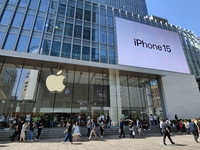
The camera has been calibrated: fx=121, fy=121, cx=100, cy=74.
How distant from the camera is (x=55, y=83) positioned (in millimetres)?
16453

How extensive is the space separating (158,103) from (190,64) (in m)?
11.4

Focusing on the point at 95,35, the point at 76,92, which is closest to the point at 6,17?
the point at 95,35

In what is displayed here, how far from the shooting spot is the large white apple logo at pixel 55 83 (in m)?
16.1

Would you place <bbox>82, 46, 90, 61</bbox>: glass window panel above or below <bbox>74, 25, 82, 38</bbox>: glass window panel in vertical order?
below

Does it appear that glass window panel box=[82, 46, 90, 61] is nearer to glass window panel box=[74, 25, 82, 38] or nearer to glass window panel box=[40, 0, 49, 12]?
glass window panel box=[74, 25, 82, 38]

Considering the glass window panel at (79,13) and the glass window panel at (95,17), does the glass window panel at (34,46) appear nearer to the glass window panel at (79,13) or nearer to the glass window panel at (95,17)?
the glass window panel at (79,13)

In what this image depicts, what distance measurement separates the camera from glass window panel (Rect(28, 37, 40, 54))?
15589 mm

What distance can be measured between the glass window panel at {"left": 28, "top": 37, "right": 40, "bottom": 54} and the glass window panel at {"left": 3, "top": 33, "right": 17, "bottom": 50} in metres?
1.95

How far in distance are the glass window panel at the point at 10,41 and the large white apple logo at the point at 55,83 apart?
5.78 meters

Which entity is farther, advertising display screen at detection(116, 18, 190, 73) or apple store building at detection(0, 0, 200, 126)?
advertising display screen at detection(116, 18, 190, 73)

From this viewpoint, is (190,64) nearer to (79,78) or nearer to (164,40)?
(164,40)

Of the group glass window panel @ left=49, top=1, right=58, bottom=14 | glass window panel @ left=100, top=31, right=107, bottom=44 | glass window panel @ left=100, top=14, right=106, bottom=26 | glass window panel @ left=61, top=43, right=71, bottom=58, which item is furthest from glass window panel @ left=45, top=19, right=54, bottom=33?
glass window panel @ left=100, top=14, right=106, bottom=26

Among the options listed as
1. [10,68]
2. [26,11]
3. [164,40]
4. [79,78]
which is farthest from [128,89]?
[26,11]

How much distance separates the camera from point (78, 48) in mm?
18031
